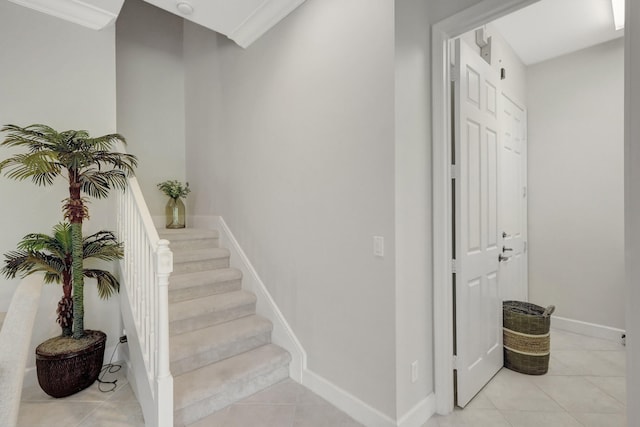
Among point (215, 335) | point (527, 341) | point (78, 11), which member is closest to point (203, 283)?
point (215, 335)

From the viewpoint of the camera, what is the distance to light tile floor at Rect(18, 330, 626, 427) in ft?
6.27

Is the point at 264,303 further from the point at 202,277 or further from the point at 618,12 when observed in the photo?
the point at 618,12

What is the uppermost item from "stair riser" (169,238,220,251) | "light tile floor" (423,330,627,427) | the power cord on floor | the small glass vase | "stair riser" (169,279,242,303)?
the small glass vase

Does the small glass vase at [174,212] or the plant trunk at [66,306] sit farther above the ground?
the small glass vase at [174,212]

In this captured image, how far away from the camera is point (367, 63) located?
1.90 meters

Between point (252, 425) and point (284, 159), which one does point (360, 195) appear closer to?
point (284, 159)

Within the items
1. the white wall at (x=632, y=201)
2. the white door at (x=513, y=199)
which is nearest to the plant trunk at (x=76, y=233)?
the white wall at (x=632, y=201)

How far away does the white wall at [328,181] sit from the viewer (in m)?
1.84

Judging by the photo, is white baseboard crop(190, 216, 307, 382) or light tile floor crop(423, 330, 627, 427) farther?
white baseboard crop(190, 216, 307, 382)

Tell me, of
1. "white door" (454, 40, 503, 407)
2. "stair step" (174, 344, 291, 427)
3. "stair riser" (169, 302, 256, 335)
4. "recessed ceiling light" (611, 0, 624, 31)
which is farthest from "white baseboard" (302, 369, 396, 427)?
"recessed ceiling light" (611, 0, 624, 31)

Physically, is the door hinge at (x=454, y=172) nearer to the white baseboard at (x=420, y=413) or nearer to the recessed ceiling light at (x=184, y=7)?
the white baseboard at (x=420, y=413)

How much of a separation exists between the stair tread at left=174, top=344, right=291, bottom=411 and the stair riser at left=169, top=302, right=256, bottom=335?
36 cm

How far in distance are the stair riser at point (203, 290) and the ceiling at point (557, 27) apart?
345 centimetres

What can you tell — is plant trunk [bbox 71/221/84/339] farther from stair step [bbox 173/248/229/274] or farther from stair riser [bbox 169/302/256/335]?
stair step [bbox 173/248/229/274]
